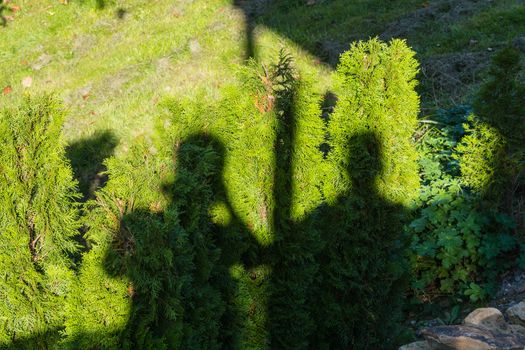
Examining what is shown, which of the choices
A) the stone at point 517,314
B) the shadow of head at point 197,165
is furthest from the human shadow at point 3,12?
the stone at point 517,314

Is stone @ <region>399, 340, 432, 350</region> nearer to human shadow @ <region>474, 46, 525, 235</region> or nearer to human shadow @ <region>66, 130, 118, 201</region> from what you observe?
human shadow @ <region>474, 46, 525, 235</region>

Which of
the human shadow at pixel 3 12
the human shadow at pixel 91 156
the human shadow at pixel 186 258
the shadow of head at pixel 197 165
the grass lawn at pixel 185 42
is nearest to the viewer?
the human shadow at pixel 186 258

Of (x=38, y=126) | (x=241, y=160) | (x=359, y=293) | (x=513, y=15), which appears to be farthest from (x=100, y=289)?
(x=513, y=15)

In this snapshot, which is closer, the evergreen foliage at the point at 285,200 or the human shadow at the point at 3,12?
the evergreen foliage at the point at 285,200

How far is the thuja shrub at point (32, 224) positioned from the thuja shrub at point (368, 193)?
185 centimetres

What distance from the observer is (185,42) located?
32.9ft

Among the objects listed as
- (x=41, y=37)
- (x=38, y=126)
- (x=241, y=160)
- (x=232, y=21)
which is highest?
(x=38, y=126)

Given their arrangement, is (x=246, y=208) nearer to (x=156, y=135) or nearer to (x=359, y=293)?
(x=156, y=135)

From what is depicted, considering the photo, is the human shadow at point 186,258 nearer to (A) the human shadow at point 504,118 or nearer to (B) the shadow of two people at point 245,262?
(B) the shadow of two people at point 245,262

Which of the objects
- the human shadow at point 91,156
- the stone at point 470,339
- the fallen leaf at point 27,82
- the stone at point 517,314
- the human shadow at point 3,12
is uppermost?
the stone at point 470,339

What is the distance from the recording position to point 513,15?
8695mm

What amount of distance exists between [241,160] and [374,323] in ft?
5.35

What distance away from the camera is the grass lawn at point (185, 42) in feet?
27.3

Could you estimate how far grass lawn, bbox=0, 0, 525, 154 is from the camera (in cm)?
832
